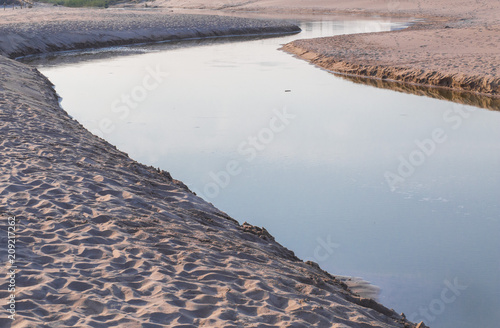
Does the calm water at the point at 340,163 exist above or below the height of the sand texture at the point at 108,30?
below

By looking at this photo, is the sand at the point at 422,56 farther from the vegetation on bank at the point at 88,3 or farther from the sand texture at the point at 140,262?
the vegetation on bank at the point at 88,3

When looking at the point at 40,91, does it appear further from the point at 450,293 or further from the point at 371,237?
→ the point at 450,293

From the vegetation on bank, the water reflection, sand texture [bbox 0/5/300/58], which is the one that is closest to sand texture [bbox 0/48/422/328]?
the water reflection

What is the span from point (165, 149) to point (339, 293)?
592cm

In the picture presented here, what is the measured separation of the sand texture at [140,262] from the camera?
3775 mm

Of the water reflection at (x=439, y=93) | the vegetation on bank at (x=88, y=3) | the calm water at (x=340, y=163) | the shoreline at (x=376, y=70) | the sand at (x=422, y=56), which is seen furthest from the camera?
the vegetation on bank at (x=88, y=3)

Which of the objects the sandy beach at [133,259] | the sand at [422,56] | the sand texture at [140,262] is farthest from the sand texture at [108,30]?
the sand texture at [140,262]

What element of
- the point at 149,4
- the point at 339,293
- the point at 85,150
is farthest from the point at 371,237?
the point at 149,4

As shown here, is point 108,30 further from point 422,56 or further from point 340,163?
point 340,163

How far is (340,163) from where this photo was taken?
906 centimetres

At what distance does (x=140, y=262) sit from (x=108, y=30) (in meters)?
24.3

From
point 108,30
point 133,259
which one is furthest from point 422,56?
point 133,259

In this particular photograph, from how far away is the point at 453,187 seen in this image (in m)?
8.04

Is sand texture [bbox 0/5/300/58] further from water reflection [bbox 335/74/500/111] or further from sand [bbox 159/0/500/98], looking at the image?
water reflection [bbox 335/74/500/111]
